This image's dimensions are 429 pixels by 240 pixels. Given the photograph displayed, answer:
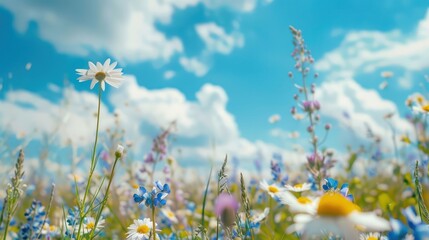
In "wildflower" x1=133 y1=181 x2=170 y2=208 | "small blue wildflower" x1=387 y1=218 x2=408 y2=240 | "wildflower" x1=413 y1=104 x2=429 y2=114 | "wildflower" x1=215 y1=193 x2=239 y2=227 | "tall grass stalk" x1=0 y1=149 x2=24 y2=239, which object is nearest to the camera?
"small blue wildflower" x1=387 y1=218 x2=408 y2=240

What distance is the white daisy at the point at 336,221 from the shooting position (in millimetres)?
889

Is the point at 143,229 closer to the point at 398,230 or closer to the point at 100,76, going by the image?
the point at 100,76

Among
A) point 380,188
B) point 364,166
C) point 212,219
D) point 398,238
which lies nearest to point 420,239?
point 398,238

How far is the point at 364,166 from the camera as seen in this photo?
834cm

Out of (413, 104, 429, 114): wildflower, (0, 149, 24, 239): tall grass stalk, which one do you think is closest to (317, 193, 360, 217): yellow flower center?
(0, 149, 24, 239): tall grass stalk

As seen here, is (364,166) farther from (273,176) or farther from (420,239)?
(420,239)

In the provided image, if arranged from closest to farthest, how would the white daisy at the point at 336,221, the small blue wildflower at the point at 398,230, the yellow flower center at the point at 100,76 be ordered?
1. the white daisy at the point at 336,221
2. the small blue wildflower at the point at 398,230
3. the yellow flower center at the point at 100,76

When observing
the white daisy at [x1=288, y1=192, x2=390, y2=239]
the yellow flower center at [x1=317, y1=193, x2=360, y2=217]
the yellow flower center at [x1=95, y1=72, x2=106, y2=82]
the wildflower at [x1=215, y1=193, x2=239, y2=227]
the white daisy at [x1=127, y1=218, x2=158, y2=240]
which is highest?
the yellow flower center at [x1=95, y1=72, x2=106, y2=82]

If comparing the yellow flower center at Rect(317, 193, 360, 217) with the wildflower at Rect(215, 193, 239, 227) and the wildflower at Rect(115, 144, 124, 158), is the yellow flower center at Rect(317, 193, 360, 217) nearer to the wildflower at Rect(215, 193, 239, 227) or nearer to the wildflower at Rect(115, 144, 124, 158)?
the wildflower at Rect(215, 193, 239, 227)

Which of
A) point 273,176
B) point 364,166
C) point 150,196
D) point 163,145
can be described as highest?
point 364,166

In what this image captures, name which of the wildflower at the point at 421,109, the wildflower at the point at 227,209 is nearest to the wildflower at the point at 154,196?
the wildflower at the point at 227,209

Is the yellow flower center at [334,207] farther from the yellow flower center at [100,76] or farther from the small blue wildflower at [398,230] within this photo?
the yellow flower center at [100,76]

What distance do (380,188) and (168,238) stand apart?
4.47 m

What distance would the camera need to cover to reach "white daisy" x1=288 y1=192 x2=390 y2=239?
89 cm
